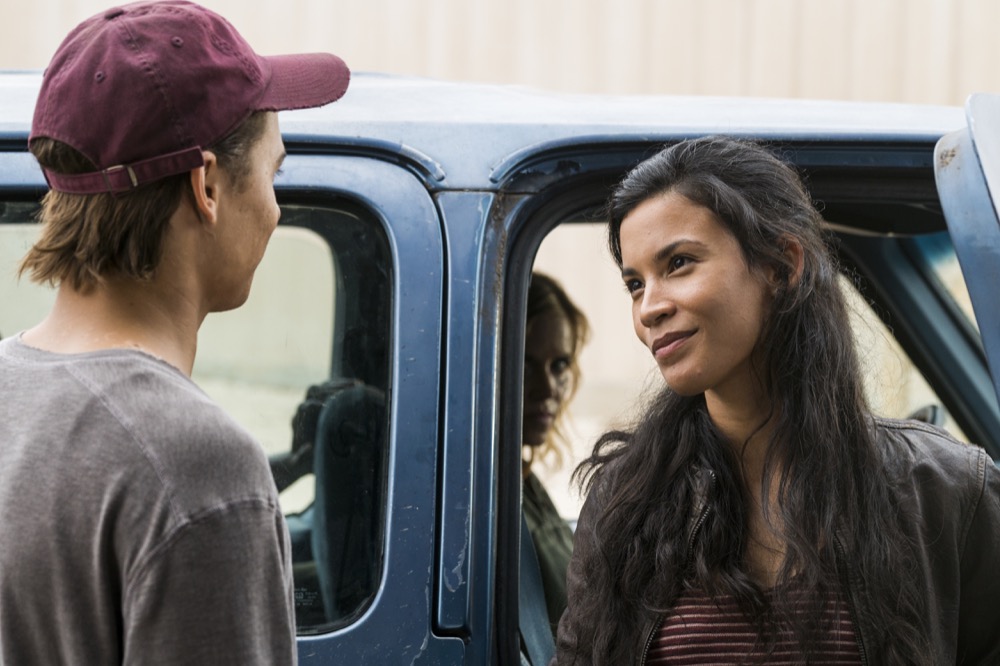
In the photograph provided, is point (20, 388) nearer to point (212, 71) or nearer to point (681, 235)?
point (212, 71)

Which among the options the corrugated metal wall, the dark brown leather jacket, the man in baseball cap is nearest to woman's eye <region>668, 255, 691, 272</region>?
the dark brown leather jacket

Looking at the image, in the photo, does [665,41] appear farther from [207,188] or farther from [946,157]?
[207,188]

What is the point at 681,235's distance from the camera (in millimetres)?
1797

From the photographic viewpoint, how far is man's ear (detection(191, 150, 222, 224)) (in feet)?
4.07

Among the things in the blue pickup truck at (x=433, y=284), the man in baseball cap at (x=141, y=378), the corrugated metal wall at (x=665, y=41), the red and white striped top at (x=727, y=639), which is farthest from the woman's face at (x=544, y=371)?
the corrugated metal wall at (x=665, y=41)

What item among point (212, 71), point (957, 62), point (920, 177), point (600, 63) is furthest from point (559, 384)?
point (957, 62)

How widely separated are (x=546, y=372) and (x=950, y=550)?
5.21 feet

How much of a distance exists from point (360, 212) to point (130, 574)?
2.98 feet

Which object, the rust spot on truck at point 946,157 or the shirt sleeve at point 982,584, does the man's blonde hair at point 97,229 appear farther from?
the shirt sleeve at point 982,584

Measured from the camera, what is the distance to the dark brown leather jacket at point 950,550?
1.71 meters

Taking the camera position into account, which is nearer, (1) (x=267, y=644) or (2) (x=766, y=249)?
(1) (x=267, y=644)

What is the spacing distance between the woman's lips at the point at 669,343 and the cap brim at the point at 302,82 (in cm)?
58

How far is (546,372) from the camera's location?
3.22 m

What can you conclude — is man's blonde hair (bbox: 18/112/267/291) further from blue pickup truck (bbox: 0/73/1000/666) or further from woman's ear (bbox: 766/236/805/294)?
woman's ear (bbox: 766/236/805/294)
